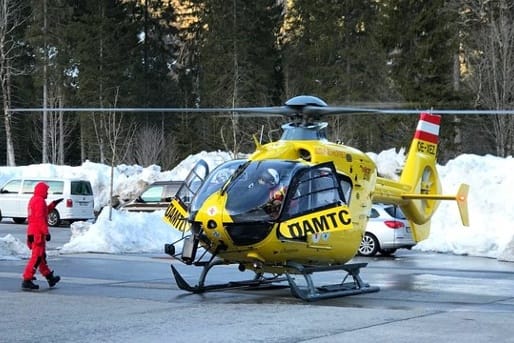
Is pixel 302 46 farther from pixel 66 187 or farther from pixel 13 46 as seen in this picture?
pixel 66 187

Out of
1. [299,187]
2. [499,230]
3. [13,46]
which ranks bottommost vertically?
[499,230]

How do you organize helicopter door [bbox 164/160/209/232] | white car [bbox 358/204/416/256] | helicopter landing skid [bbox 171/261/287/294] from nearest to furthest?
helicopter landing skid [bbox 171/261/287/294] < helicopter door [bbox 164/160/209/232] < white car [bbox 358/204/416/256]

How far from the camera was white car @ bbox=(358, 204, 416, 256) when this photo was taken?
Result: 2317 centimetres

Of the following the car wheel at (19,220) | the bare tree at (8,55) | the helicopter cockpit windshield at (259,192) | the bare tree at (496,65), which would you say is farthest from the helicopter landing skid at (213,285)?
the bare tree at (8,55)

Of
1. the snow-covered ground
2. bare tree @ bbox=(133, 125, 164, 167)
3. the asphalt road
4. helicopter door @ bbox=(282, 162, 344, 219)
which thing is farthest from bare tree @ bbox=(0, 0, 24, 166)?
helicopter door @ bbox=(282, 162, 344, 219)

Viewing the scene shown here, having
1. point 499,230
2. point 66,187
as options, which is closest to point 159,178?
point 66,187

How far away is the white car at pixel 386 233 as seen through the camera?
2317 cm

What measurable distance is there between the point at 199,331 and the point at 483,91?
111 ft

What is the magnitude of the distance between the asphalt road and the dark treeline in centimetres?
2571

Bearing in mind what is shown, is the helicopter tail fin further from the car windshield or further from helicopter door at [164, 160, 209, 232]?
the car windshield

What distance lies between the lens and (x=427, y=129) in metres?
18.2

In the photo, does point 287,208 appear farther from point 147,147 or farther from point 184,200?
point 147,147

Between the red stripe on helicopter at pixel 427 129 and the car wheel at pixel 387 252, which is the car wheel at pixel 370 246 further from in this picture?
the red stripe on helicopter at pixel 427 129

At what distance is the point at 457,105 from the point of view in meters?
41.5
